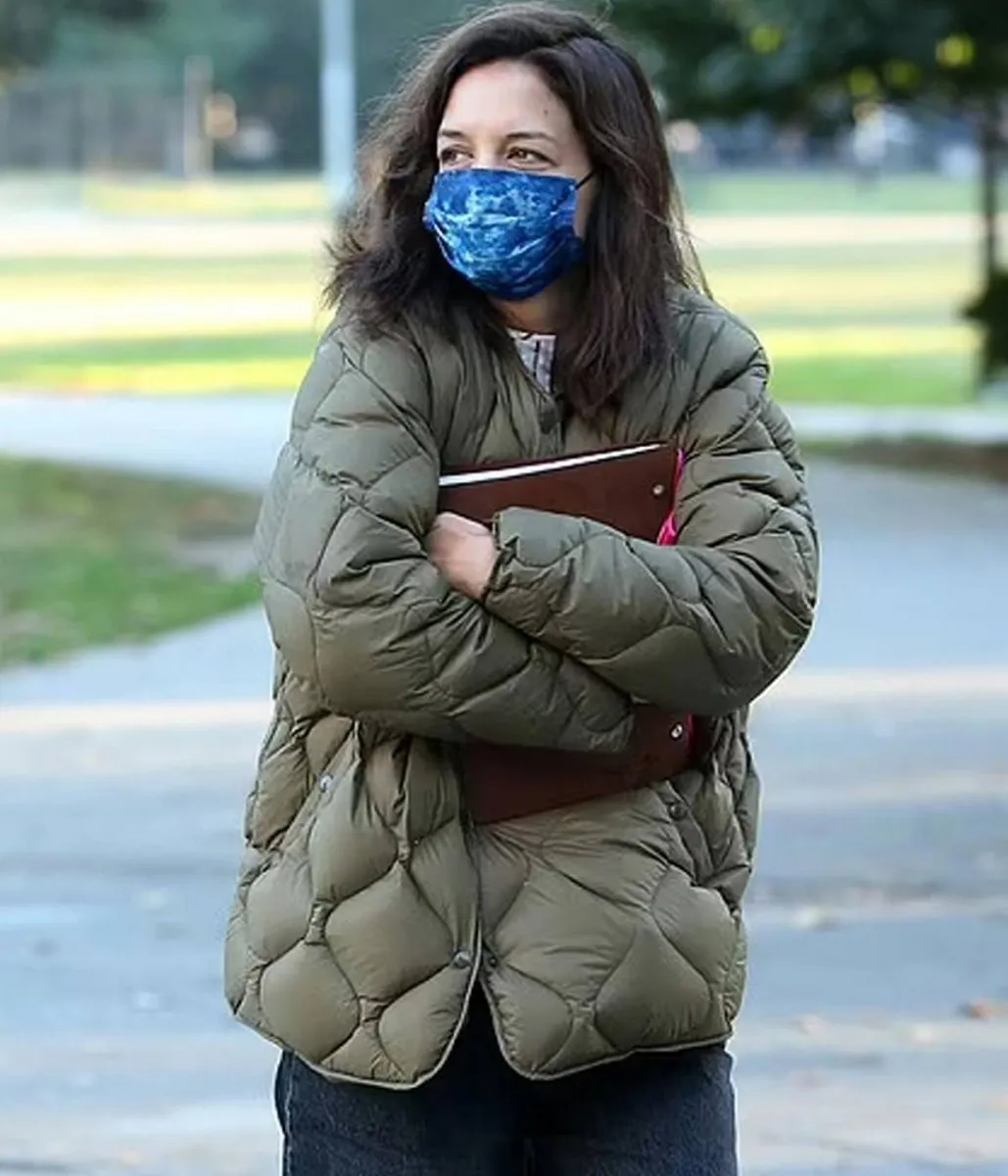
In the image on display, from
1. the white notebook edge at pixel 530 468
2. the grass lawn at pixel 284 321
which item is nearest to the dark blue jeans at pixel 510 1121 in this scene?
the white notebook edge at pixel 530 468

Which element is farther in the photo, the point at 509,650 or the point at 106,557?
the point at 106,557

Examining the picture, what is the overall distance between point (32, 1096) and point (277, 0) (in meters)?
64.6

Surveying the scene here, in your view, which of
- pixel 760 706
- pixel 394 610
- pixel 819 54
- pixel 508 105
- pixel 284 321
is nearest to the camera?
pixel 394 610

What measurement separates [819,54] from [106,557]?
19.3 feet

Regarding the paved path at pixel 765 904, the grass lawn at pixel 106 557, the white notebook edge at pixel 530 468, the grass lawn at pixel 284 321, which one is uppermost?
the white notebook edge at pixel 530 468

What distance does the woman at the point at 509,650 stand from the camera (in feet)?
8.07

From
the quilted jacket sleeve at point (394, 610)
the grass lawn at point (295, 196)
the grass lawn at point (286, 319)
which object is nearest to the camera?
the quilted jacket sleeve at point (394, 610)

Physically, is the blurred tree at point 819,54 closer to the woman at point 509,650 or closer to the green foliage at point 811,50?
the green foliage at point 811,50

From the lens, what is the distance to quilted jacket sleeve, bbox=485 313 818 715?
246 cm

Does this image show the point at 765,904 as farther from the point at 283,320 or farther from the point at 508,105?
the point at 283,320

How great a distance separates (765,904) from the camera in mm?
6324

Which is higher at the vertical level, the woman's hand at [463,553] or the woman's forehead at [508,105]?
the woman's forehead at [508,105]

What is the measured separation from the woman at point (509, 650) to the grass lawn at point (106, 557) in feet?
23.2

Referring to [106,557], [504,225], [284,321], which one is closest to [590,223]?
[504,225]
